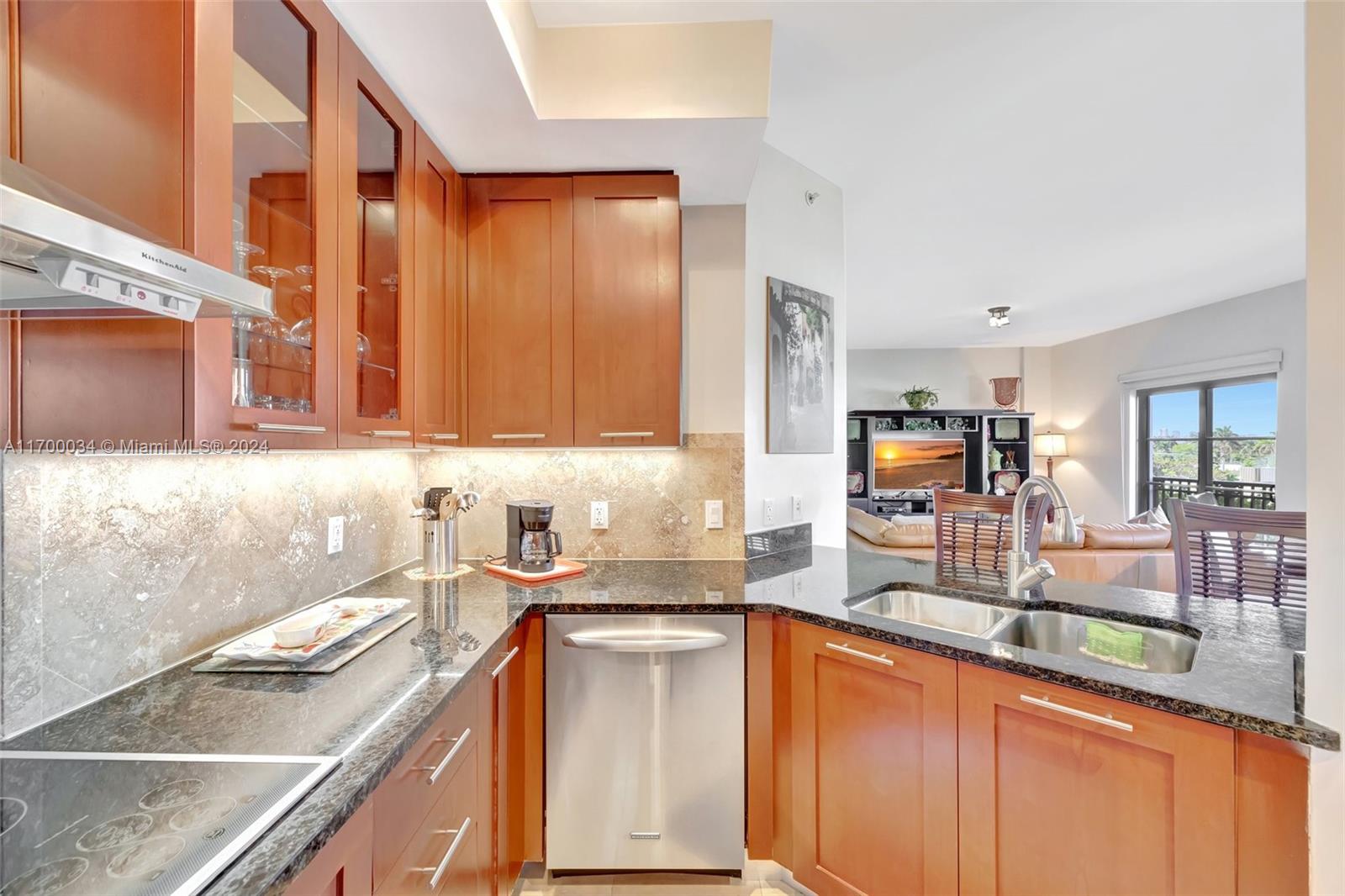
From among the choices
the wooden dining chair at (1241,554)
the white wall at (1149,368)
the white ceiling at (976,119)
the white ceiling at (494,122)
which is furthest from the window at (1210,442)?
the white ceiling at (494,122)

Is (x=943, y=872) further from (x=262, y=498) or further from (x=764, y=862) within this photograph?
(x=262, y=498)

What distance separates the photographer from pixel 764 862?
175cm

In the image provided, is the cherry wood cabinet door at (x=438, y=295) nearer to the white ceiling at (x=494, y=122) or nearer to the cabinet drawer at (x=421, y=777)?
the white ceiling at (x=494, y=122)

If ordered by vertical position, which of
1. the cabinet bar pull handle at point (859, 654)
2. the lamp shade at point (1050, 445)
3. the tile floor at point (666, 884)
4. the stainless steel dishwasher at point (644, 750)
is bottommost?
the tile floor at point (666, 884)

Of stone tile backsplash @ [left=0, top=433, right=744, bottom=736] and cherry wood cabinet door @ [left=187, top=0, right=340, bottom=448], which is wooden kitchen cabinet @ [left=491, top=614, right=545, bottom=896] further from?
cherry wood cabinet door @ [left=187, top=0, right=340, bottom=448]

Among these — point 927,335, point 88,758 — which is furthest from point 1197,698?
point 927,335

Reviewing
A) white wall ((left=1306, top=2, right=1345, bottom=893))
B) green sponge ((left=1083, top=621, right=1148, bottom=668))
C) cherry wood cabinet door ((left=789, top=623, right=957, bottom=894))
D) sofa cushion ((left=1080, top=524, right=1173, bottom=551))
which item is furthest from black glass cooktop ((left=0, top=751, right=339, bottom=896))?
sofa cushion ((left=1080, top=524, right=1173, bottom=551))

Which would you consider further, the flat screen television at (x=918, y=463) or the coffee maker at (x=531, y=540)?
the flat screen television at (x=918, y=463)

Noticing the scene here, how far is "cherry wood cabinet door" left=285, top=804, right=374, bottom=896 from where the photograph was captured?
0.70m

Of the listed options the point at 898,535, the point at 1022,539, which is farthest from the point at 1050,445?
the point at 1022,539

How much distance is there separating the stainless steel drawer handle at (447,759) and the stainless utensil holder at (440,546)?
0.78m

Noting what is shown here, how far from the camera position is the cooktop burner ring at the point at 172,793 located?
0.69 meters

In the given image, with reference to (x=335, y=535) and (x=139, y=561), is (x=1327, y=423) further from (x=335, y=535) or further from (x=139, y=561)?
(x=335, y=535)

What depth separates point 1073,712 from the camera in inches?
43.9
